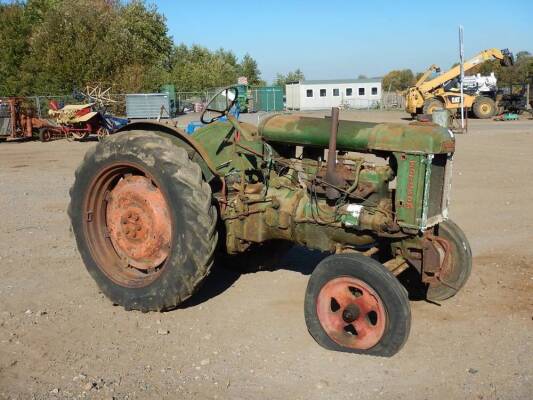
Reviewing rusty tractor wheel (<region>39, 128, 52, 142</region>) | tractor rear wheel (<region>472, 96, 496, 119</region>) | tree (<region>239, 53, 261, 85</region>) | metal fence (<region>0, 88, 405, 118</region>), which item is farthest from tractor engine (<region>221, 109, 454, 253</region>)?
tree (<region>239, 53, 261, 85</region>)

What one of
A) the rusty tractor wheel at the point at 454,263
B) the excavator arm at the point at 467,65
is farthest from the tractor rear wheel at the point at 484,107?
the rusty tractor wheel at the point at 454,263

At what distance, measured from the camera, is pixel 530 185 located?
9891mm

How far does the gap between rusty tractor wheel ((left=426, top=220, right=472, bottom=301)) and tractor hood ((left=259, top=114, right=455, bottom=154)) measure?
0.87 meters

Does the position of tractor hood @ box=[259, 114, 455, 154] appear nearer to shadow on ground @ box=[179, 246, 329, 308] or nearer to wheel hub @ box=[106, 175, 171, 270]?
wheel hub @ box=[106, 175, 171, 270]

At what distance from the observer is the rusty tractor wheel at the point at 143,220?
4211mm

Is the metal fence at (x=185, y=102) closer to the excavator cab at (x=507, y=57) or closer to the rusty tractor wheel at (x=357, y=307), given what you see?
the excavator cab at (x=507, y=57)

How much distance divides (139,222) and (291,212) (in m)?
1.26

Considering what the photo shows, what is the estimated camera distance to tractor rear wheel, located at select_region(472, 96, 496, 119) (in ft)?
95.2

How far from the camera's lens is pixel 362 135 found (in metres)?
4.29

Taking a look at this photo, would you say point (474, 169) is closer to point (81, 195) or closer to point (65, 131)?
point (81, 195)

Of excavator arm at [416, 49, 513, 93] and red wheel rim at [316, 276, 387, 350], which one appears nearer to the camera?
red wheel rim at [316, 276, 387, 350]

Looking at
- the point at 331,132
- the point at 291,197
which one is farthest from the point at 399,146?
the point at 291,197

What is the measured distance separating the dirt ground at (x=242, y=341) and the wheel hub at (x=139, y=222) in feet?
1.57

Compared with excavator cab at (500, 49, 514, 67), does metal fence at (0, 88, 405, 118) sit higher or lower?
lower
